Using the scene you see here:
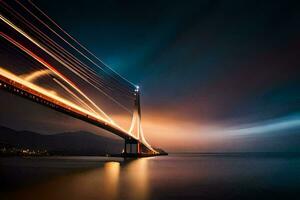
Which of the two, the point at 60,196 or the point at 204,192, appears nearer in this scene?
the point at 60,196

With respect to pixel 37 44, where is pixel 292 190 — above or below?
below

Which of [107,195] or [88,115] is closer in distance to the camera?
[107,195]

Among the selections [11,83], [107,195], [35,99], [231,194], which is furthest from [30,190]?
[231,194]

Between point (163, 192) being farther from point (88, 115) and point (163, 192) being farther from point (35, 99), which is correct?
point (88, 115)

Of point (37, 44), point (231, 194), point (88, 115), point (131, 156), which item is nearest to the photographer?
point (231, 194)

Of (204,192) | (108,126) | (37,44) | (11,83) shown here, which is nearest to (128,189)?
(204,192)

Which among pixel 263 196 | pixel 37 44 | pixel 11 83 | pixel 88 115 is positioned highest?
pixel 37 44

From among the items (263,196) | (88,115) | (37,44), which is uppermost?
(37,44)

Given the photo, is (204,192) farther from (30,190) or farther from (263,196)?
(30,190)

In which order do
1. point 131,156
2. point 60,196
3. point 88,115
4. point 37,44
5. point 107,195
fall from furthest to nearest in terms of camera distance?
point 131,156 < point 88,115 < point 37,44 < point 107,195 < point 60,196
